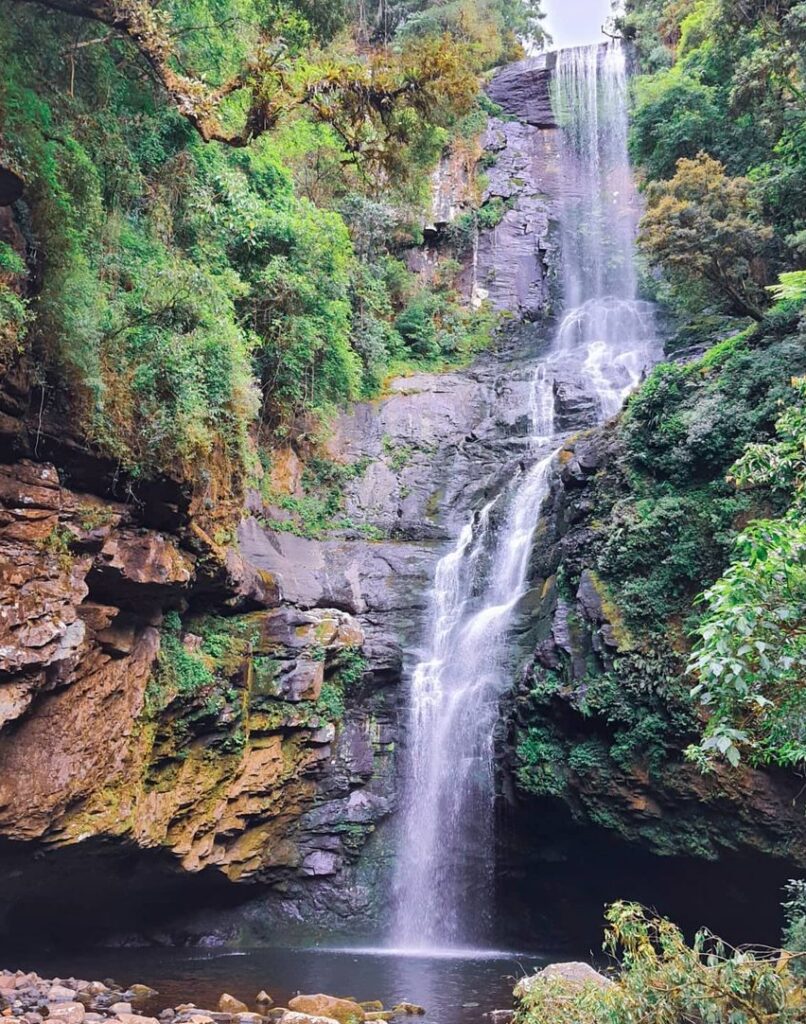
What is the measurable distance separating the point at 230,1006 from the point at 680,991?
6.53 meters

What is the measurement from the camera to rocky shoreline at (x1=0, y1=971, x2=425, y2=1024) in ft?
28.2

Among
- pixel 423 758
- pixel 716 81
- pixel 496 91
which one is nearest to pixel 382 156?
pixel 423 758

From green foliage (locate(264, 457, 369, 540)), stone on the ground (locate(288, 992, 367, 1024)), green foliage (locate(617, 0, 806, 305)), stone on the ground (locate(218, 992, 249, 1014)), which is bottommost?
stone on the ground (locate(218, 992, 249, 1014))

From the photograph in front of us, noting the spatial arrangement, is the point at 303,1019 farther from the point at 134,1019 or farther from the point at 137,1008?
the point at 137,1008

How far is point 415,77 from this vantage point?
37.1 ft

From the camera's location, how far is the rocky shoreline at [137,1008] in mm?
8586

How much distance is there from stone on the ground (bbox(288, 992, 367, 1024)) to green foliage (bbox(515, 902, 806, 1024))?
417 cm

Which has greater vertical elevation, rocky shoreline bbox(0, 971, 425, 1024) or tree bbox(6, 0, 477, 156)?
tree bbox(6, 0, 477, 156)

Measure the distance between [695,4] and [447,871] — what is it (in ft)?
102

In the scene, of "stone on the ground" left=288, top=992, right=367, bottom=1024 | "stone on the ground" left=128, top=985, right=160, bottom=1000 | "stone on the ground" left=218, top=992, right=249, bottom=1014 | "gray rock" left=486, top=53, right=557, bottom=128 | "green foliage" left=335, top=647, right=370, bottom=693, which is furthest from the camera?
"gray rock" left=486, top=53, right=557, bottom=128

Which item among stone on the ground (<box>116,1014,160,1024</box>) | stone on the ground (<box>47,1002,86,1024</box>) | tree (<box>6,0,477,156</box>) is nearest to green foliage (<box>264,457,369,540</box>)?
tree (<box>6,0,477,156</box>)

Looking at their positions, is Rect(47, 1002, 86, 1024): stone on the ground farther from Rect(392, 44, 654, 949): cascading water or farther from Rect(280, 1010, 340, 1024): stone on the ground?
Rect(392, 44, 654, 949): cascading water

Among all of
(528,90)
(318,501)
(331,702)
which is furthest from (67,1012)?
(528,90)

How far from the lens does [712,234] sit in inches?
651
